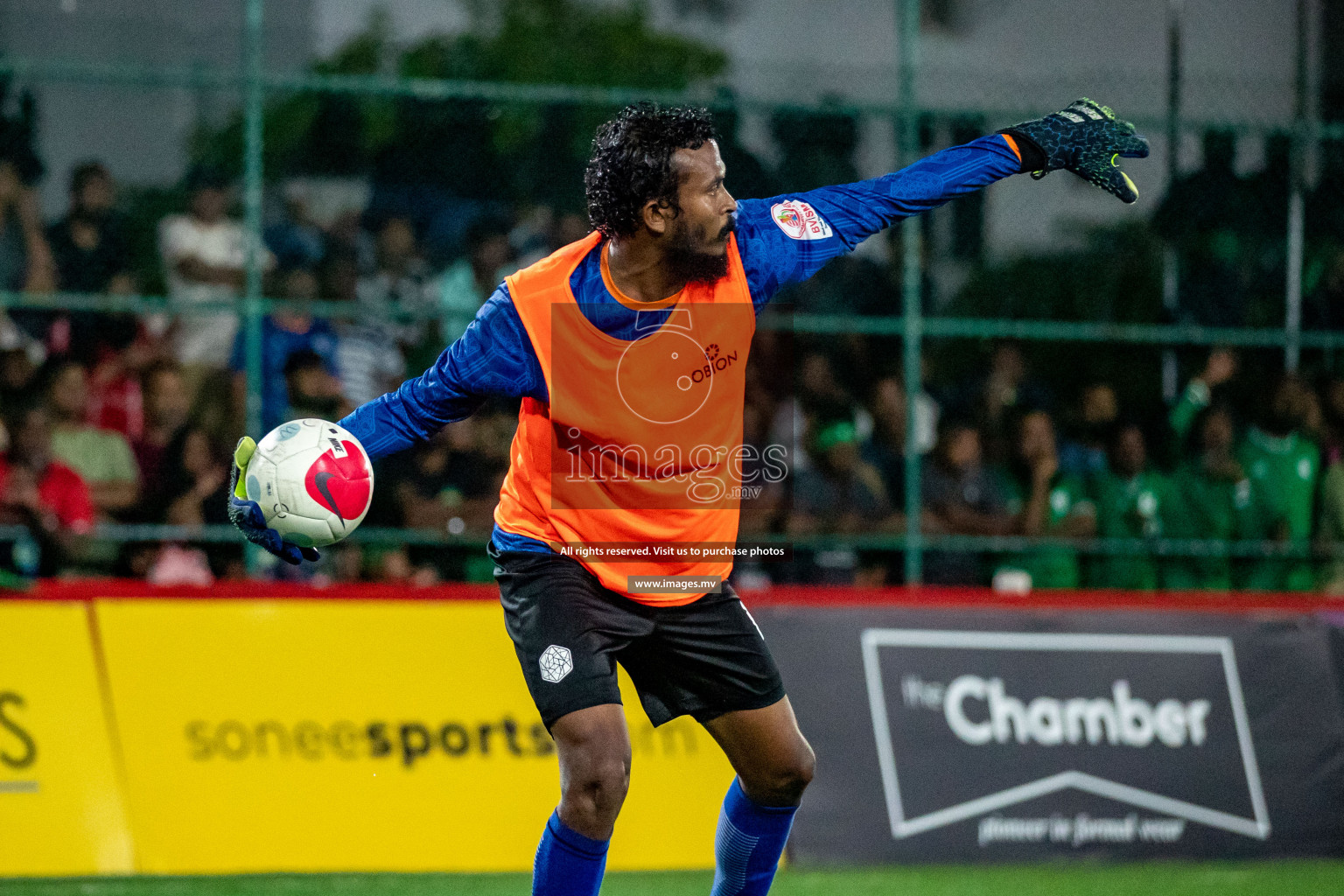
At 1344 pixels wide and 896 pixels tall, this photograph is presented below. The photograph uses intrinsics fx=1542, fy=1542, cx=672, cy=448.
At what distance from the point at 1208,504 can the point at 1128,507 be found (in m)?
0.46

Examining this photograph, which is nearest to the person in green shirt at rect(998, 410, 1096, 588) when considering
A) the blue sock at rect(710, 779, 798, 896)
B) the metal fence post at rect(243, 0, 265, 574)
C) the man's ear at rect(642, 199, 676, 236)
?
the metal fence post at rect(243, 0, 265, 574)

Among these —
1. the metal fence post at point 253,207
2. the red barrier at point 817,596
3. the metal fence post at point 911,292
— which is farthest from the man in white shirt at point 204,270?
the metal fence post at point 911,292

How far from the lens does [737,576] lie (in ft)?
27.7

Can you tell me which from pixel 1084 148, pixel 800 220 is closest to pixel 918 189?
pixel 800 220

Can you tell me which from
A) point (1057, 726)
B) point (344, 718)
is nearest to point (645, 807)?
point (344, 718)

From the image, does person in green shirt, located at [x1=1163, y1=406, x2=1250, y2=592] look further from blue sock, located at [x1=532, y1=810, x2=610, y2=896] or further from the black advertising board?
blue sock, located at [x1=532, y1=810, x2=610, y2=896]

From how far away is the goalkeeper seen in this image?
4.22 meters

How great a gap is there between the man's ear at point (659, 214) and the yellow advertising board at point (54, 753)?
332cm

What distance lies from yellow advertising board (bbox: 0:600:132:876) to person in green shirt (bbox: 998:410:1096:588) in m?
4.89

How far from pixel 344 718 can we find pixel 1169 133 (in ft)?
19.3

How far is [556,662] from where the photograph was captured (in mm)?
4035

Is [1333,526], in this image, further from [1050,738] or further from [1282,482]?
[1050,738]

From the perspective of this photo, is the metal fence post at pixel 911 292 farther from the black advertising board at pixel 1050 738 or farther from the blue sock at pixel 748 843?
the blue sock at pixel 748 843

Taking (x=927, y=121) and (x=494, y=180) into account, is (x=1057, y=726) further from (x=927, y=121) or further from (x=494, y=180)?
(x=494, y=180)
